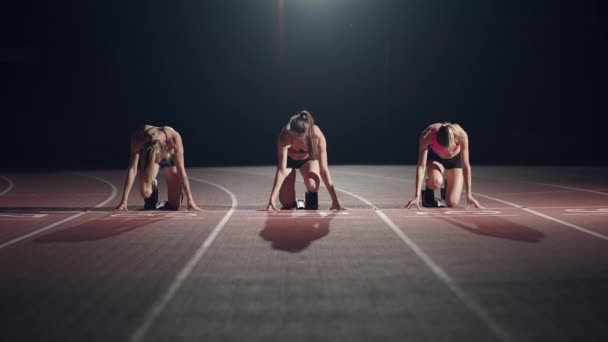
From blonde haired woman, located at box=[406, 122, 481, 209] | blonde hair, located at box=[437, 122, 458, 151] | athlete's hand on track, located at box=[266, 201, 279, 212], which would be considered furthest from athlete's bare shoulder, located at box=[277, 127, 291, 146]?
blonde hair, located at box=[437, 122, 458, 151]

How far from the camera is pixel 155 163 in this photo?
8820mm

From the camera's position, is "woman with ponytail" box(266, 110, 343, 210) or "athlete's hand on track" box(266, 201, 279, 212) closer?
"woman with ponytail" box(266, 110, 343, 210)

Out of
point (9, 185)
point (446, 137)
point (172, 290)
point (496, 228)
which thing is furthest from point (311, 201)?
point (9, 185)

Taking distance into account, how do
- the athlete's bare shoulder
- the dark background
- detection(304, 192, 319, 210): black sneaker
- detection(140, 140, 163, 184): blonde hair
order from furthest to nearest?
the dark background < detection(304, 192, 319, 210): black sneaker < the athlete's bare shoulder < detection(140, 140, 163, 184): blonde hair

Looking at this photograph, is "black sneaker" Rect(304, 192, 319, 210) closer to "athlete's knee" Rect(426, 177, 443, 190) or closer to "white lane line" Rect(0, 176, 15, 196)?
"athlete's knee" Rect(426, 177, 443, 190)

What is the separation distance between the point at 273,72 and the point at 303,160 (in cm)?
1796

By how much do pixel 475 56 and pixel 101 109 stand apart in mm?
17182

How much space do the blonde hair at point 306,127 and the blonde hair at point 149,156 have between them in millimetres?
1972

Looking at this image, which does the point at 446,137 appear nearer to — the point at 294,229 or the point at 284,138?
the point at 284,138

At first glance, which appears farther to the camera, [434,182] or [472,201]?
[434,182]

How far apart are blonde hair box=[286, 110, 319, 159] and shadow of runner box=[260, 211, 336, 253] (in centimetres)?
101

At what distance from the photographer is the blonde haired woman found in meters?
8.97

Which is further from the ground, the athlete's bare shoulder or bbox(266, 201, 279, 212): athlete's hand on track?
the athlete's bare shoulder

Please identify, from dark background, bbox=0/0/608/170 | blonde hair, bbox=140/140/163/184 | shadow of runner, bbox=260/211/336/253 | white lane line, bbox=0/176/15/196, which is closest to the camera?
shadow of runner, bbox=260/211/336/253
